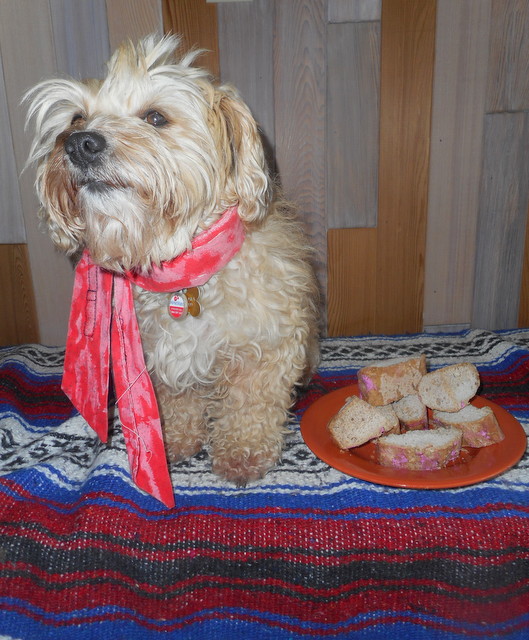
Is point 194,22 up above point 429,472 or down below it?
above

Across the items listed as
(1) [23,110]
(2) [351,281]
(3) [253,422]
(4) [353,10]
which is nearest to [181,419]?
(3) [253,422]

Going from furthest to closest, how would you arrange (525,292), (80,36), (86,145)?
(525,292), (80,36), (86,145)

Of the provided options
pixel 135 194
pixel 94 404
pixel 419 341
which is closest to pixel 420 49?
pixel 419 341

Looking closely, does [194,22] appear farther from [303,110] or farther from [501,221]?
[501,221]

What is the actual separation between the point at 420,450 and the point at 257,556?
1.41ft

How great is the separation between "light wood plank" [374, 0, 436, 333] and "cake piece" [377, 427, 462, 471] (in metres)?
1.17

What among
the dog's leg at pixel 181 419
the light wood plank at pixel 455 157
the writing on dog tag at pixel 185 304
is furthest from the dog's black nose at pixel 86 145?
the light wood plank at pixel 455 157

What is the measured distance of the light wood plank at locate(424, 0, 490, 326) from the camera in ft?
6.91

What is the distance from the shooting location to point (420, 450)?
4.20ft

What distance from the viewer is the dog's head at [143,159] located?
1.10 m

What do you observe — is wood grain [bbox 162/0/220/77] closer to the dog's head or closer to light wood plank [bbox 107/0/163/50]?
light wood plank [bbox 107/0/163/50]

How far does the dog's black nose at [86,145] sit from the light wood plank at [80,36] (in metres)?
1.16

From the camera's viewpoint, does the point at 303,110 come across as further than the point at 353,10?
Yes

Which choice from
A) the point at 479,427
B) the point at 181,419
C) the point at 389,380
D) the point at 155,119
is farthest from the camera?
the point at 181,419
